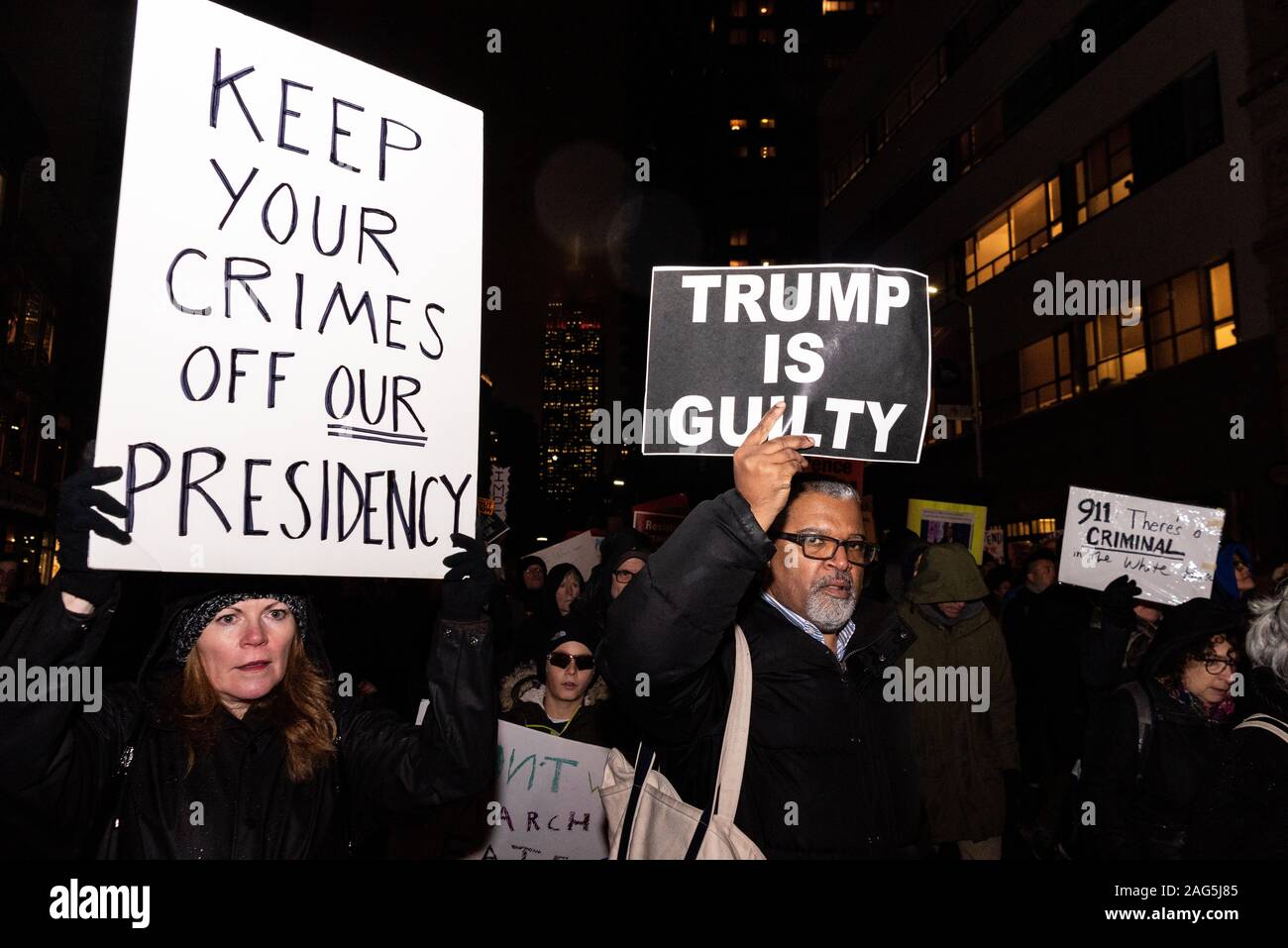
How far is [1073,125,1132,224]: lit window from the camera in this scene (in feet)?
64.4

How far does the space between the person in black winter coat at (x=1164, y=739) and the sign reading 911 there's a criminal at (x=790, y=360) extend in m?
1.64

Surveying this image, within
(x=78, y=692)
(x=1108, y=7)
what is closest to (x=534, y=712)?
(x=78, y=692)

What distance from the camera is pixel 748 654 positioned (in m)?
2.51

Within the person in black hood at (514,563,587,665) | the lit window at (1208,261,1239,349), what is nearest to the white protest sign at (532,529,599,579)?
the person in black hood at (514,563,587,665)

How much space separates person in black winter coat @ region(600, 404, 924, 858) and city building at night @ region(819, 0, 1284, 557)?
933cm

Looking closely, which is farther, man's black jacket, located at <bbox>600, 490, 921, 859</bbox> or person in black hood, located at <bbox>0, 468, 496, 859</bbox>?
man's black jacket, located at <bbox>600, 490, 921, 859</bbox>

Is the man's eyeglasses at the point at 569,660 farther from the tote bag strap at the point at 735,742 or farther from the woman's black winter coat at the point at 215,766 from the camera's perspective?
the tote bag strap at the point at 735,742

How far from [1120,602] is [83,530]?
16.8 feet

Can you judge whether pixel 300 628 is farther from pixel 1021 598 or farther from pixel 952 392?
pixel 952 392
